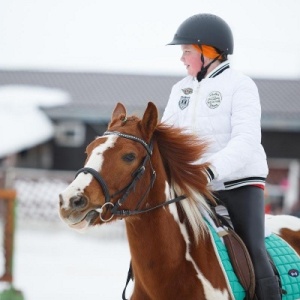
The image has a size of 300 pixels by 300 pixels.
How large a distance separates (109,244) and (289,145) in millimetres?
11096

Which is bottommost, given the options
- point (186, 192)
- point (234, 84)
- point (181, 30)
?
point (186, 192)

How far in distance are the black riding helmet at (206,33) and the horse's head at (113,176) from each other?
638 millimetres

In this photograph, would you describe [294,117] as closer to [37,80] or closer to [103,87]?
[103,87]

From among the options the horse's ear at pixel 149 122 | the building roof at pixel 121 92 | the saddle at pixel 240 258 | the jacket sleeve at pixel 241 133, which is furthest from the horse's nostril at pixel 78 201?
the building roof at pixel 121 92

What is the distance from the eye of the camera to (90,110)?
78.1ft

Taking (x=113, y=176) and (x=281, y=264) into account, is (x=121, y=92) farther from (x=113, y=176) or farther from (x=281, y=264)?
(x=113, y=176)

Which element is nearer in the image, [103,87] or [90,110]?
[90,110]

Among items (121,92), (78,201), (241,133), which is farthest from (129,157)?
(121,92)

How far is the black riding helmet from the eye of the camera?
13.3 ft

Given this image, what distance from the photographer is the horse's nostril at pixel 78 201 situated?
3.25 metres

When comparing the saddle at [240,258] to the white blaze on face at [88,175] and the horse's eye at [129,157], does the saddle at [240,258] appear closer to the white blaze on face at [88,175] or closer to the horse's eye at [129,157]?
the horse's eye at [129,157]

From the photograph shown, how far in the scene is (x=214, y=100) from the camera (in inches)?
156

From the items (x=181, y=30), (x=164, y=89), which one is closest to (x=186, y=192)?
(x=181, y=30)

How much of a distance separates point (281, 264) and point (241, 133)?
789 millimetres
